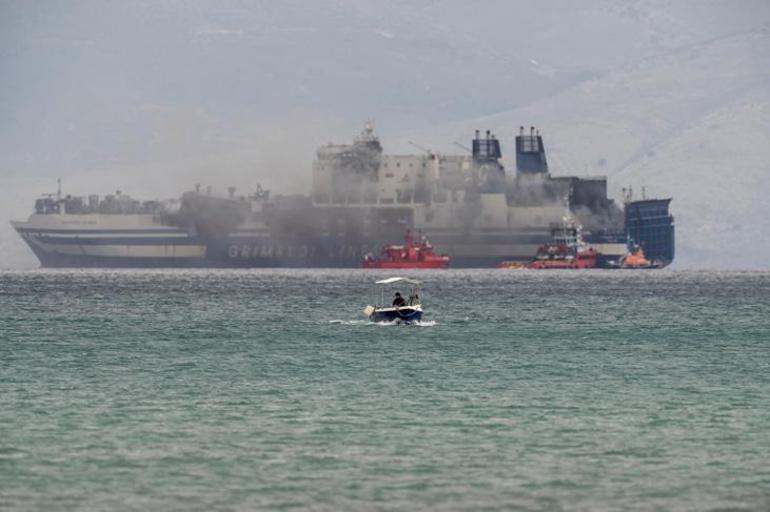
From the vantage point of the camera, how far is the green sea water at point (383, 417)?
45.3 m

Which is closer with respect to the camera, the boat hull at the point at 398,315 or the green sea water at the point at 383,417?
the green sea water at the point at 383,417

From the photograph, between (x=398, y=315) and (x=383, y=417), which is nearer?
(x=383, y=417)

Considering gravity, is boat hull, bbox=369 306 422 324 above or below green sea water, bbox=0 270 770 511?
above

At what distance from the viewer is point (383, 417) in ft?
192

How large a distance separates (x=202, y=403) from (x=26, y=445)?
11070mm

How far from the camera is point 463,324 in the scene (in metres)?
112

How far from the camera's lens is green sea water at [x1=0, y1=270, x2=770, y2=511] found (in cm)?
4528

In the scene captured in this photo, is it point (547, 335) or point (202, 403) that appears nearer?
point (202, 403)

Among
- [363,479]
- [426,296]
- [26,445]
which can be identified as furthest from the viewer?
[426,296]

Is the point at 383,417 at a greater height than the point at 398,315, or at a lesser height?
lesser

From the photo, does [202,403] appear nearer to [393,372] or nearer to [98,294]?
[393,372]

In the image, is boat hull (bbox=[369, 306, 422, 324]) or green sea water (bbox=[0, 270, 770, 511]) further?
boat hull (bbox=[369, 306, 422, 324])

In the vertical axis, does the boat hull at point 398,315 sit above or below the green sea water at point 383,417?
above

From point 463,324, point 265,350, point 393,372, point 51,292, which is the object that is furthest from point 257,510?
point 51,292
